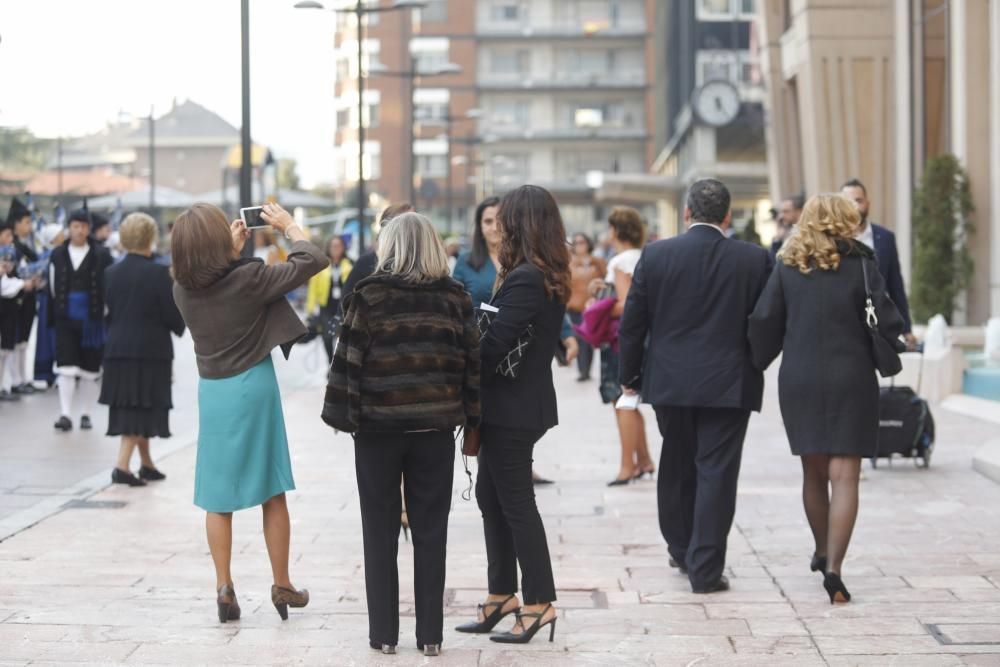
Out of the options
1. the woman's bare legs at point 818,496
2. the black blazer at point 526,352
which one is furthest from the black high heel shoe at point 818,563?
the black blazer at point 526,352

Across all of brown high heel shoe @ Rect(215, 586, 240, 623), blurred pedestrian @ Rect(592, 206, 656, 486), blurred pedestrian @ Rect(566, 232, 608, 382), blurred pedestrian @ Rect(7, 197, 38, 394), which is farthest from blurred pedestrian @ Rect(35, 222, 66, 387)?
→ brown high heel shoe @ Rect(215, 586, 240, 623)

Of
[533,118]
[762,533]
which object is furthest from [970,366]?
[533,118]

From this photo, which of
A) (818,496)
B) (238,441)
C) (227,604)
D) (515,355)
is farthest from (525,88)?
(515,355)

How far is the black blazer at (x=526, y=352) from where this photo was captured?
6215mm

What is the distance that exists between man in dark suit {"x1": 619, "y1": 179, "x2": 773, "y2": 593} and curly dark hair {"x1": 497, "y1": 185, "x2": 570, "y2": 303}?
3.68ft

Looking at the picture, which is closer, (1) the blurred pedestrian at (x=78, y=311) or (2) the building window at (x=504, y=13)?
(1) the blurred pedestrian at (x=78, y=311)

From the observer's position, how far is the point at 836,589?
7.02 m

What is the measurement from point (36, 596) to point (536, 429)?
2.54 metres

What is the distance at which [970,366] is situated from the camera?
17.2 m

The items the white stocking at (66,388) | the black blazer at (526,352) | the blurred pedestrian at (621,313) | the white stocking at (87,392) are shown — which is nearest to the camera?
the black blazer at (526,352)

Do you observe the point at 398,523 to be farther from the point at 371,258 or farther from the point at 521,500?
the point at 371,258

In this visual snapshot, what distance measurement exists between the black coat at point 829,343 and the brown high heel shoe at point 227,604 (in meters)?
2.50

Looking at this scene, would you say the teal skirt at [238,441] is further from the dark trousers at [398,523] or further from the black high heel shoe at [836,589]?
the black high heel shoe at [836,589]

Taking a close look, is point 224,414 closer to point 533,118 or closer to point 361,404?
point 361,404
